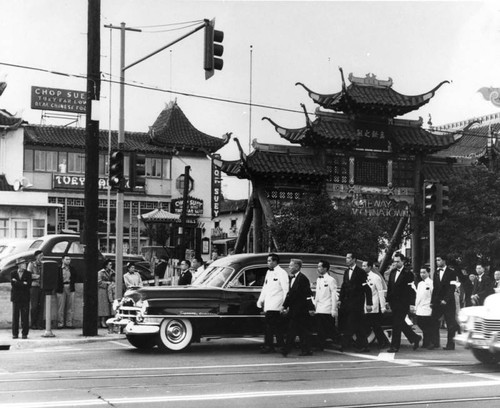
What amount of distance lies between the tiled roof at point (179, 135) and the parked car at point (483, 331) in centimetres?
4107

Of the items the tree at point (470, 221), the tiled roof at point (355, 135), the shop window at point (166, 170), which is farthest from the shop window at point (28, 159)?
the tree at point (470, 221)

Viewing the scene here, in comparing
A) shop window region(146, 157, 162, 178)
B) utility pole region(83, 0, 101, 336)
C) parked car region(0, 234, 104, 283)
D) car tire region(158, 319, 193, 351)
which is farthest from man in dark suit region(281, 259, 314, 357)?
shop window region(146, 157, 162, 178)

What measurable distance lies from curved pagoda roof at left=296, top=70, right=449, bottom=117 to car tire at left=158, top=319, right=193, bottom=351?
15.7m

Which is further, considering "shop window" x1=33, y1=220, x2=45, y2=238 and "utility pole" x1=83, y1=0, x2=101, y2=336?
"shop window" x1=33, y1=220, x2=45, y2=238

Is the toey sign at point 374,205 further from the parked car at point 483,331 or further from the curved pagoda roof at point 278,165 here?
the parked car at point 483,331

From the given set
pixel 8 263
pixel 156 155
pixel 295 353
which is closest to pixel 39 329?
pixel 8 263

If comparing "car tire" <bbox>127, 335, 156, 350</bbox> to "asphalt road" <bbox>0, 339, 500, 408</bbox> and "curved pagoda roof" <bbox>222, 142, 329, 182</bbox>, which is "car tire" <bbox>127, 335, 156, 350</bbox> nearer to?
"asphalt road" <bbox>0, 339, 500, 408</bbox>

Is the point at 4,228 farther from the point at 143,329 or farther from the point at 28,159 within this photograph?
the point at 143,329

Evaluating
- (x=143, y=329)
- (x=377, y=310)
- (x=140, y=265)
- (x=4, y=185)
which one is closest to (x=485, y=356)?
(x=377, y=310)

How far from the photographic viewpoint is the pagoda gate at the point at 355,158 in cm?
2819

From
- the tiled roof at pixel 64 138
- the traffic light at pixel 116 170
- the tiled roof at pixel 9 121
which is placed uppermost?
the tiled roof at pixel 9 121

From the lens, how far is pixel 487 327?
41.6 feet

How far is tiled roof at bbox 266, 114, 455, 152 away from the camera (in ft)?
94.1

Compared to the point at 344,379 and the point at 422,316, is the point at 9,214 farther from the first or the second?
the point at 344,379
